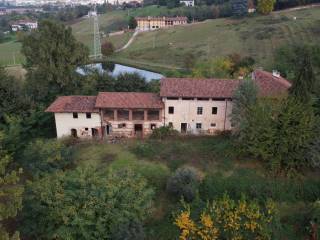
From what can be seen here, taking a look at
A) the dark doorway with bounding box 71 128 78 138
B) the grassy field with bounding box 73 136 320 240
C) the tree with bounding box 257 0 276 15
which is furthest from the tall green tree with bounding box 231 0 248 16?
the dark doorway with bounding box 71 128 78 138

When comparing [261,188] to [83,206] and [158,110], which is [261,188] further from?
[83,206]

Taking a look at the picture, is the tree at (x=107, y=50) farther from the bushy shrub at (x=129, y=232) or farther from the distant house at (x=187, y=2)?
the bushy shrub at (x=129, y=232)

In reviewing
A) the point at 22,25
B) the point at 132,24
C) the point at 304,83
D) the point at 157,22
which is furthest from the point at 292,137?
the point at 22,25

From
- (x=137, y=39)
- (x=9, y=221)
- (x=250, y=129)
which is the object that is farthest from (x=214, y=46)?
(x=9, y=221)

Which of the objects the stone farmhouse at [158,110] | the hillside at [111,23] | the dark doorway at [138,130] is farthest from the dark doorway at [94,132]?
the hillside at [111,23]

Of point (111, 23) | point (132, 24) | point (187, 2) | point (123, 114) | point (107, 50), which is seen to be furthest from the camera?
point (187, 2)

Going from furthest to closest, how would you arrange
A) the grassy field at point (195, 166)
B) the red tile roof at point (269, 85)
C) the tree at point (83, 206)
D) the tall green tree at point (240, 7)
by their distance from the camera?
the tall green tree at point (240, 7)
the red tile roof at point (269, 85)
the grassy field at point (195, 166)
the tree at point (83, 206)
